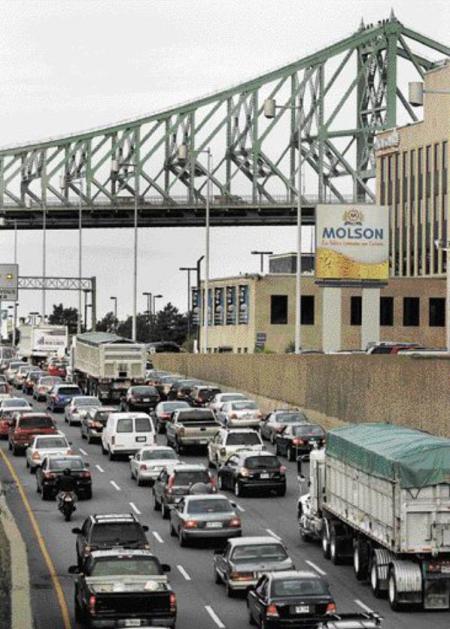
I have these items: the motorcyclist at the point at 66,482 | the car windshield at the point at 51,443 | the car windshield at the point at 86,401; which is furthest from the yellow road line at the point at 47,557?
the car windshield at the point at 86,401

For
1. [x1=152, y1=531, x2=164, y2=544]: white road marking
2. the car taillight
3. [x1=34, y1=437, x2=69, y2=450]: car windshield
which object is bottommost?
[x1=152, y1=531, x2=164, y2=544]: white road marking

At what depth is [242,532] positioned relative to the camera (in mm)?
40156

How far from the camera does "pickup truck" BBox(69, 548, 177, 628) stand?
2748cm

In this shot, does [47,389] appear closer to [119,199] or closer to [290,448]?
[290,448]

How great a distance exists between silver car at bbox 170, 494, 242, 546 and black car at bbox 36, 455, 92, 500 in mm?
8519

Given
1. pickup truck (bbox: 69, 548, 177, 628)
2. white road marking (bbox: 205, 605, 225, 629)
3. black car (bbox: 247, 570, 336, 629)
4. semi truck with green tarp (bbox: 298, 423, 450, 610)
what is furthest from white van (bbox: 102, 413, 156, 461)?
black car (bbox: 247, 570, 336, 629)

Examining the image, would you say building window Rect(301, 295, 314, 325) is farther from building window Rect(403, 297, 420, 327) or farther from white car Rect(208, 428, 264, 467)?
white car Rect(208, 428, 264, 467)

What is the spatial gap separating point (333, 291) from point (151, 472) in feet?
185

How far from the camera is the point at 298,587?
2773 centimetres

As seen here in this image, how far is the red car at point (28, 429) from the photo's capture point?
194ft

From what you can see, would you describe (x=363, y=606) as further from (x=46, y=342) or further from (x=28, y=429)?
(x=46, y=342)

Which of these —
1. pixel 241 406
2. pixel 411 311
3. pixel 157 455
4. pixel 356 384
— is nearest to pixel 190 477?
pixel 157 455

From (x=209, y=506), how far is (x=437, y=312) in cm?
8846

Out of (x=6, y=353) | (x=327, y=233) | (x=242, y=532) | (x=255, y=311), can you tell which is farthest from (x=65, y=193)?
(x=242, y=532)
